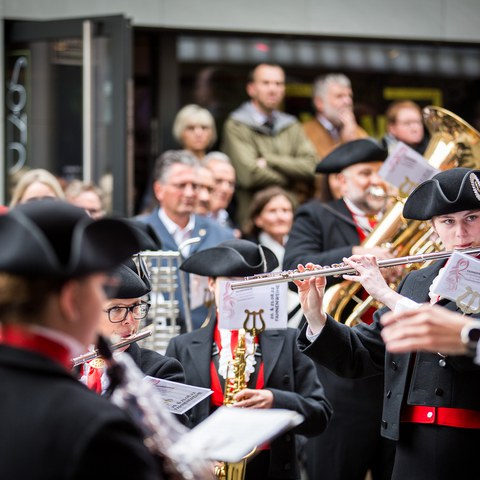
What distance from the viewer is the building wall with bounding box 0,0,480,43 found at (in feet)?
34.9

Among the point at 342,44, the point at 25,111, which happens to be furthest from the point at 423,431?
the point at 342,44

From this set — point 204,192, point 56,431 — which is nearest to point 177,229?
point 204,192

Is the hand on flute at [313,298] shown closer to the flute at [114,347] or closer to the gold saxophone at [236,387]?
the gold saxophone at [236,387]

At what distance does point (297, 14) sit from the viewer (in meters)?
11.1

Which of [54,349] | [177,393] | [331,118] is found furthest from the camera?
[331,118]

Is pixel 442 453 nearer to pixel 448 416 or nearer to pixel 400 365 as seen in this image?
pixel 448 416

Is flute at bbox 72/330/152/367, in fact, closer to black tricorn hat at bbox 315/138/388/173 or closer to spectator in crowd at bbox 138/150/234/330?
spectator in crowd at bbox 138/150/234/330

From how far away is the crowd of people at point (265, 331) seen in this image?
109 inches

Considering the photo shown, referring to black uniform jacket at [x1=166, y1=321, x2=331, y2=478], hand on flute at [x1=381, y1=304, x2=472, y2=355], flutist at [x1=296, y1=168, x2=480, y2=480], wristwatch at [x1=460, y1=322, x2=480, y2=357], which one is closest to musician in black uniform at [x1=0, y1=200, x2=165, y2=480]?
hand on flute at [x1=381, y1=304, x2=472, y2=355]

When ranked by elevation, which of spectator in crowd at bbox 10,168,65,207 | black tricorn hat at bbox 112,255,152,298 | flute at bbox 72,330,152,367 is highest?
spectator in crowd at bbox 10,168,65,207

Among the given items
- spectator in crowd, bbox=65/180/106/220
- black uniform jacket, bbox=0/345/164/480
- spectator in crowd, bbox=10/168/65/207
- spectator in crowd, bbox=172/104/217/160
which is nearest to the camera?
Answer: black uniform jacket, bbox=0/345/164/480

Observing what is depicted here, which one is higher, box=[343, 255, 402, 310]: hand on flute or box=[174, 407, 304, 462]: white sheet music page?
box=[343, 255, 402, 310]: hand on flute

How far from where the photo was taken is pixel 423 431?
475 centimetres

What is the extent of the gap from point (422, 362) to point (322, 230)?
245cm
